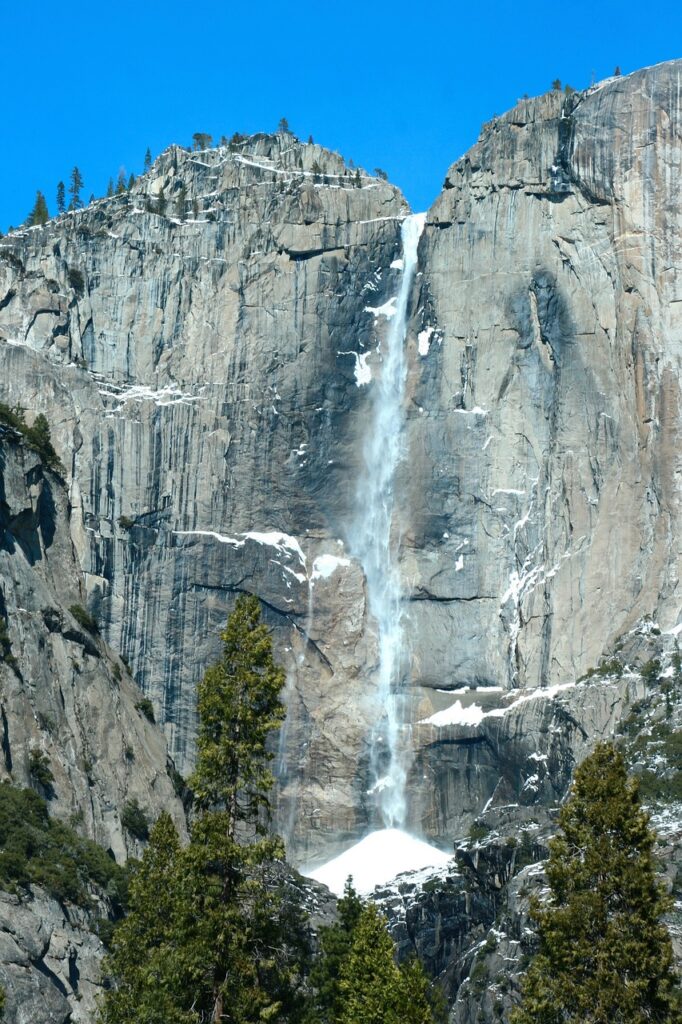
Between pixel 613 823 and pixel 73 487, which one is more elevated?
pixel 73 487

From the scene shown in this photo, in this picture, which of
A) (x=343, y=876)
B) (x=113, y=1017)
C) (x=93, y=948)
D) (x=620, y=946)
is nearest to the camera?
(x=620, y=946)

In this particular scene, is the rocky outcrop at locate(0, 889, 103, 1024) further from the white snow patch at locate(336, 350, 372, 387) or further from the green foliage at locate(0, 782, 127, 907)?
the white snow patch at locate(336, 350, 372, 387)

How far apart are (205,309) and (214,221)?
18.7 ft

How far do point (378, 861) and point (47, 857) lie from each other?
32630 mm

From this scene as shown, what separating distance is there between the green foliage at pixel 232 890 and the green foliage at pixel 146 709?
183ft

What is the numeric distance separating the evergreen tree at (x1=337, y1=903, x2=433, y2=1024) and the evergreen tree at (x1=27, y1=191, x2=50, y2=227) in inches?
3052

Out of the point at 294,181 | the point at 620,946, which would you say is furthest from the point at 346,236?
the point at 620,946

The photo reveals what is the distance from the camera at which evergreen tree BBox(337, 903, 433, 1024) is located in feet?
177

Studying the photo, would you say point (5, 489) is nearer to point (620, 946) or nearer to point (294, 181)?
point (294, 181)

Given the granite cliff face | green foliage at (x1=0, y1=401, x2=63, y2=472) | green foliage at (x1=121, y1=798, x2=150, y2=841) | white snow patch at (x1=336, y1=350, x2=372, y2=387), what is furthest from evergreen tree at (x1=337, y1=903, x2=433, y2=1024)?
white snow patch at (x1=336, y1=350, x2=372, y2=387)

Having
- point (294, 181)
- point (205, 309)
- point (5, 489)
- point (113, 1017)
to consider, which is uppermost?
point (294, 181)

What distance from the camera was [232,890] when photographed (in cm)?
4875

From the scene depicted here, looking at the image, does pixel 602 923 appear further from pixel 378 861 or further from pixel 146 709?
pixel 378 861

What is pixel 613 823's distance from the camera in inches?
1962
